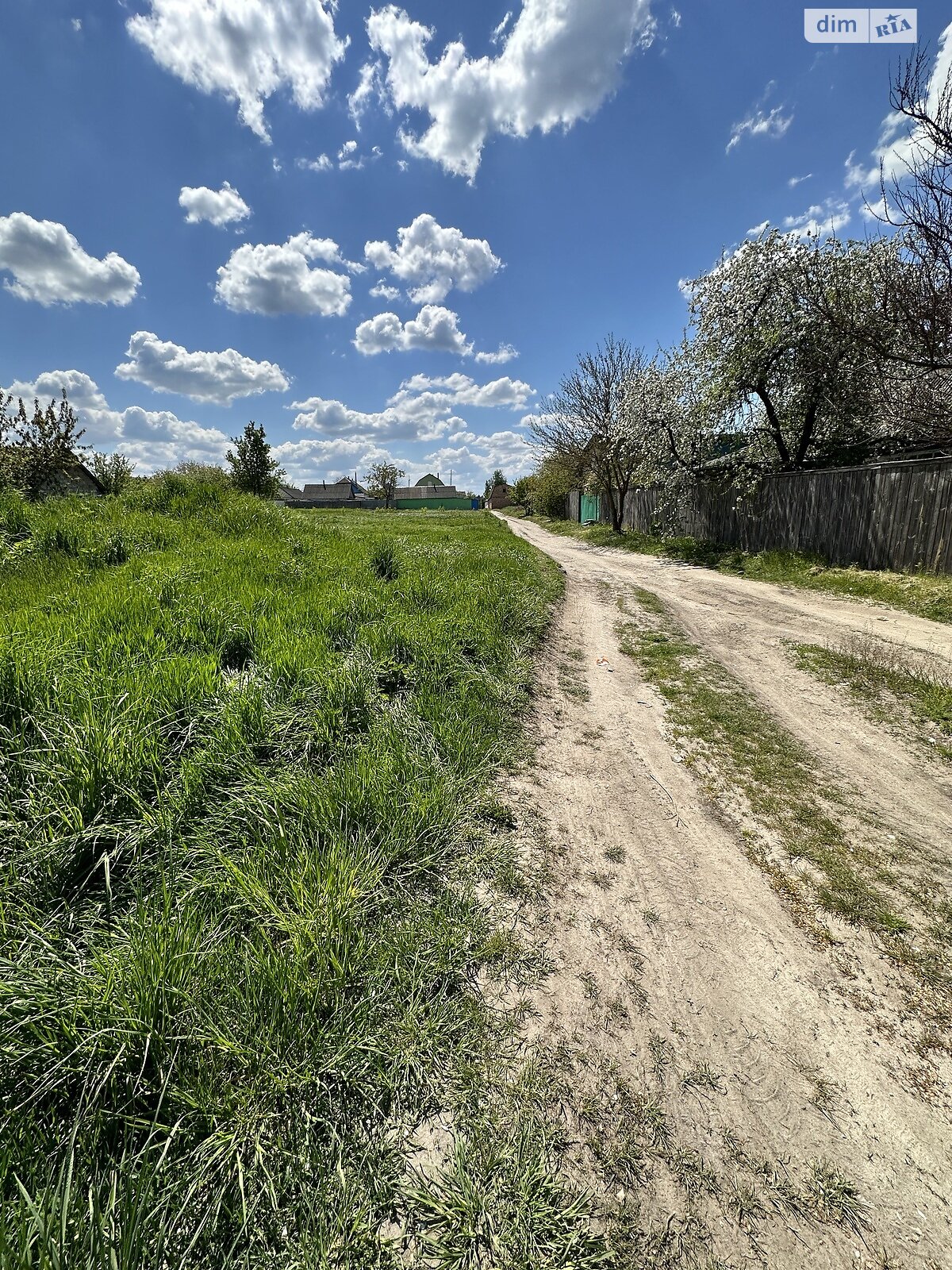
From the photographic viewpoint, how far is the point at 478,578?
799cm

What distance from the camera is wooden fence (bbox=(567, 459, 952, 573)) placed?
9078mm

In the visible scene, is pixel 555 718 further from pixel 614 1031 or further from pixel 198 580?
pixel 198 580

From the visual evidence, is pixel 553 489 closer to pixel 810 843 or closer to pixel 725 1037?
pixel 810 843

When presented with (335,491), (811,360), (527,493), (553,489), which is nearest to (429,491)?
(335,491)

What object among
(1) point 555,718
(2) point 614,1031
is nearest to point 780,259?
(1) point 555,718

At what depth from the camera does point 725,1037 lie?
1909 mm

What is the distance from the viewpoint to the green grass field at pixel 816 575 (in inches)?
314

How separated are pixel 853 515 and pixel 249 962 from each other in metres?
14.0

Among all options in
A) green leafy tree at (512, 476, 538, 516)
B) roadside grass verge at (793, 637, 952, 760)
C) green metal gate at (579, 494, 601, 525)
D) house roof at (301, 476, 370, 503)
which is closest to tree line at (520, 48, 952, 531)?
roadside grass verge at (793, 637, 952, 760)

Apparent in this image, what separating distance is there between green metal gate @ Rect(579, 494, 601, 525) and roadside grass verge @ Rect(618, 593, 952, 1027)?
3129 cm

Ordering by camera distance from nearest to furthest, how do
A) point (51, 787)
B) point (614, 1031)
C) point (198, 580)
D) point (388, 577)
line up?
1. point (614, 1031)
2. point (51, 787)
3. point (198, 580)
4. point (388, 577)

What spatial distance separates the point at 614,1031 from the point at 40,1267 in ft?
5.99

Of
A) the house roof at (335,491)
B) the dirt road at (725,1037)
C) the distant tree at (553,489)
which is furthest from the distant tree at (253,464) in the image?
the house roof at (335,491)

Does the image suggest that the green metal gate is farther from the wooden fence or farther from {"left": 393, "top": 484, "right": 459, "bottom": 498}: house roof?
{"left": 393, "top": 484, "right": 459, "bottom": 498}: house roof
